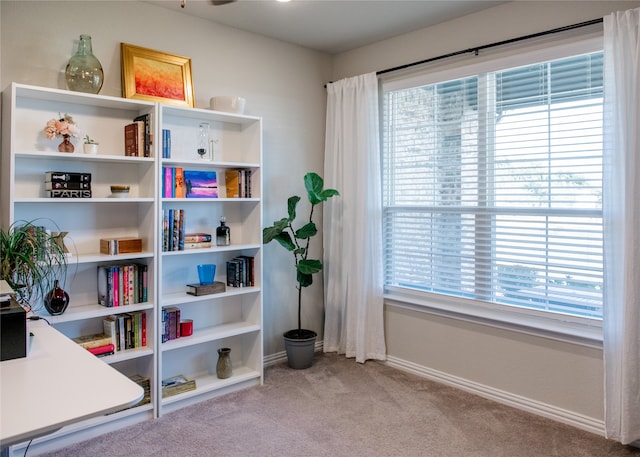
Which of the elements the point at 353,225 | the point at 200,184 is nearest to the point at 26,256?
the point at 200,184

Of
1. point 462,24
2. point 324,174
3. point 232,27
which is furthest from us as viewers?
point 324,174

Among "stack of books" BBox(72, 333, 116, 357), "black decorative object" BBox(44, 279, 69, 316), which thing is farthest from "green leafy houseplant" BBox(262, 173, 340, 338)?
"black decorative object" BBox(44, 279, 69, 316)

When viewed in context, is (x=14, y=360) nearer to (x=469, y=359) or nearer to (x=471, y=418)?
(x=471, y=418)

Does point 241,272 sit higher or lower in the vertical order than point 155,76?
lower

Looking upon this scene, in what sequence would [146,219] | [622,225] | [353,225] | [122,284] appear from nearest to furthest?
[622,225], [122,284], [146,219], [353,225]

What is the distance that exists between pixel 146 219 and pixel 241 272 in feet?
2.63

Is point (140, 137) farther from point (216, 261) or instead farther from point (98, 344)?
point (98, 344)

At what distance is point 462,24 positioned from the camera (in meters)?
3.46

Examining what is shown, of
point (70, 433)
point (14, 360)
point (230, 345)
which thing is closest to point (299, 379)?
point (230, 345)

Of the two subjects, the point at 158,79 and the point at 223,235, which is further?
the point at 223,235

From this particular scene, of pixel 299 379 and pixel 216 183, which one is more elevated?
pixel 216 183

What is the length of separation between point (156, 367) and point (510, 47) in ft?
10.0

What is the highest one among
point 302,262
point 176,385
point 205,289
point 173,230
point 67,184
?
point 67,184

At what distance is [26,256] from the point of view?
233 cm
